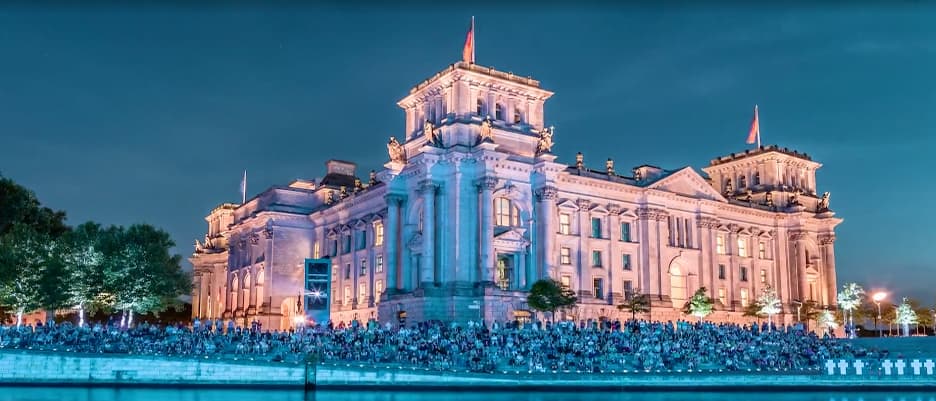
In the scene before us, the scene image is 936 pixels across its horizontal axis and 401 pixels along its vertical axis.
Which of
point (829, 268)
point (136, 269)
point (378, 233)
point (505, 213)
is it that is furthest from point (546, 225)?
point (829, 268)

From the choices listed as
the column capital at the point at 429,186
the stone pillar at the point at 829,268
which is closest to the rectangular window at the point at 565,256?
the column capital at the point at 429,186

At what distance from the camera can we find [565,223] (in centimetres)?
7494

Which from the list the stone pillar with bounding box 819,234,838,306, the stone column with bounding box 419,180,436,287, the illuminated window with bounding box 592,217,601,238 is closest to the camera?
the stone column with bounding box 419,180,436,287

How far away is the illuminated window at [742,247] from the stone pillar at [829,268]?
11.2 meters

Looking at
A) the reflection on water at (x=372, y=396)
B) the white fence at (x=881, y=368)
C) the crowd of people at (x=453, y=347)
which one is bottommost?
the reflection on water at (x=372, y=396)

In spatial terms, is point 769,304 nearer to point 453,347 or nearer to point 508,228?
point 508,228

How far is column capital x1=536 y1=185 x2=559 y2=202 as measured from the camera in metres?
70.4

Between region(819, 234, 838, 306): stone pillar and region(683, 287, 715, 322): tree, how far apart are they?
22.5 m

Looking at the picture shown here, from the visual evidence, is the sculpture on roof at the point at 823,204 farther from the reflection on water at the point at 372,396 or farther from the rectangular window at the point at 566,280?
the reflection on water at the point at 372,396

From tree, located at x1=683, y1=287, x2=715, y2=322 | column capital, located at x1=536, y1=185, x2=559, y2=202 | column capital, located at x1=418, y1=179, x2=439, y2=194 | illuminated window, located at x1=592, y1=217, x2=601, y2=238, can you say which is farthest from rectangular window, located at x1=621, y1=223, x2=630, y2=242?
column capital, located at x1=418, y1=179, x2=439, y2=194

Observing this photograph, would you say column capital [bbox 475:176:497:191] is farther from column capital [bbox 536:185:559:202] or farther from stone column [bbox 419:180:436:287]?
column capital [bbox 536:185:559:202]

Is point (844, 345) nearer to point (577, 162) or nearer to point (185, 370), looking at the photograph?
point (577, 162)

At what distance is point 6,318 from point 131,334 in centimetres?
4300

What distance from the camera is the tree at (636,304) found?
241 ft
